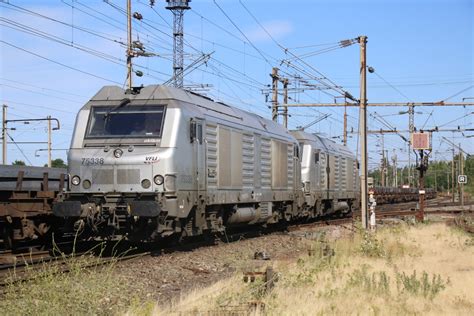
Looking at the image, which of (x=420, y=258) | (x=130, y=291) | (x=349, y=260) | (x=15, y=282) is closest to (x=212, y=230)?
(x=349, y=260)

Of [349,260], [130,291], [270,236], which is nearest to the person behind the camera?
[130,291]

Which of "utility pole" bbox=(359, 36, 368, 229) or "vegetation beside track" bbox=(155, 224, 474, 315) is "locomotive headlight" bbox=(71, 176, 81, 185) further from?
"utility pole" bbox=(359, 36, 368, 229)

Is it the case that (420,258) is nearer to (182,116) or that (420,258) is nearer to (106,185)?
(182,116)

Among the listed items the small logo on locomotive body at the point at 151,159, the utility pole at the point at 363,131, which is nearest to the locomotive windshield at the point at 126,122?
the small logo on locomotive body at the point at 151,159

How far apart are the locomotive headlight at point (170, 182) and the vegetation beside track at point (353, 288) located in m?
2.75

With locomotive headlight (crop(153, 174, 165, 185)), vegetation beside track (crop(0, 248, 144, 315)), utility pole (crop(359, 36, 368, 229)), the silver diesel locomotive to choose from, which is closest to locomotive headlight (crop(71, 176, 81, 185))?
the silver diesel locomotive

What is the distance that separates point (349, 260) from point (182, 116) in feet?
15.4

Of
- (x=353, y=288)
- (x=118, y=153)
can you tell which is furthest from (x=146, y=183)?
(x=353, y=288)

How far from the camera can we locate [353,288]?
9109mm

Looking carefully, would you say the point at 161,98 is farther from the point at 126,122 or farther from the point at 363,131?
the point at 363,131

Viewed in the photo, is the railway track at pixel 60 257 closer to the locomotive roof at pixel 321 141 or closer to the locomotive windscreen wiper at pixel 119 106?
the locomotive windscreen wiper at pixel 119 106

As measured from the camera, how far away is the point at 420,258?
13.4 m

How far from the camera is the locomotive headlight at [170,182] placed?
1250cm

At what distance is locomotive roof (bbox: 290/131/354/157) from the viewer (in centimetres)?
2592
